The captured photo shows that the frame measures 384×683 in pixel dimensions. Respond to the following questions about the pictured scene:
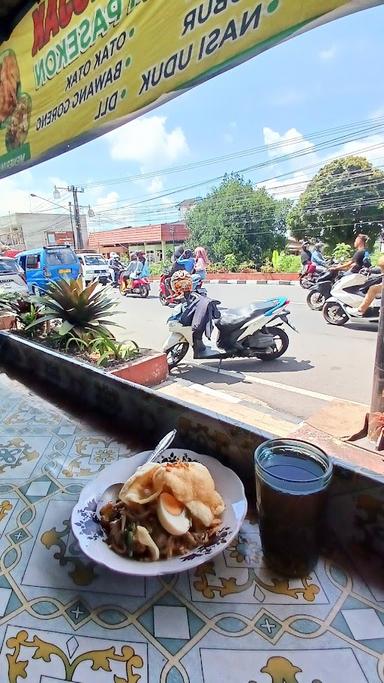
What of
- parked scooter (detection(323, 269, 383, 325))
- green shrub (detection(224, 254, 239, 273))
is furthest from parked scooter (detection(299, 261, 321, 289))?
green shrub (detection(224, 254, 239, 273))

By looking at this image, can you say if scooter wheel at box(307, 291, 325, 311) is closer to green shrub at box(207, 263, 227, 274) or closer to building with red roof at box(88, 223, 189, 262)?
green shrub at box(207, 263, 227, 274)

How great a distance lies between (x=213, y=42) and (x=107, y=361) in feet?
5.25

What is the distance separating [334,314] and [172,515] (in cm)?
467

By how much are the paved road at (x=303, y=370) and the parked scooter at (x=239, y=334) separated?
0.15 metres

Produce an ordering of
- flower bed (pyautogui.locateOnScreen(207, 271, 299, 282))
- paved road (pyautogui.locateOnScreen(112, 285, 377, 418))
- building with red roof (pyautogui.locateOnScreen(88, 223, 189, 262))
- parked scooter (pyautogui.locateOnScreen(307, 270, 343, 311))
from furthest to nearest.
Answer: building with red roof (pyautogui.locateOnScreen(88, 223, 189, 262)) → flower bed (pyautogui.locateOnScreen(207, 271, 299, 282)) → parked scooter (pyautogui.locateOnScreen(307, 270, 343, 311)) → paved road (pyautogui.locateOnScreen(112, 285, 377, 418))

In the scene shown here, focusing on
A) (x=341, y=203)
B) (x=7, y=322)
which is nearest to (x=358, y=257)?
(x=7, y=322)

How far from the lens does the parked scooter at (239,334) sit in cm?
343

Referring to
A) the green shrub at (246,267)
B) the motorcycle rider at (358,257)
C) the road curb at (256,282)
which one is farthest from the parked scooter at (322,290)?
the green shrub at (246,267)

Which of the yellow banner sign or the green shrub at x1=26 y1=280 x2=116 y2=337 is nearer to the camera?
the yellow banner sign

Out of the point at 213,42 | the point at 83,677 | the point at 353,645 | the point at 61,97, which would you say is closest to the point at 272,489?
the point at 353,645

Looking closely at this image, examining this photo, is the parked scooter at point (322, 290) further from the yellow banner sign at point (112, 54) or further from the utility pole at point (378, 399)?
the yellow banner sign at point (112, 54)

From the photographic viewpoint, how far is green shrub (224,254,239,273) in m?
12.8

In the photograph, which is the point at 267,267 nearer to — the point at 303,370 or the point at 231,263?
the point at 231,263

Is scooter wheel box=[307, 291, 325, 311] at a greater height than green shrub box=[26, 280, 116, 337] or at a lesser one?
lesser
